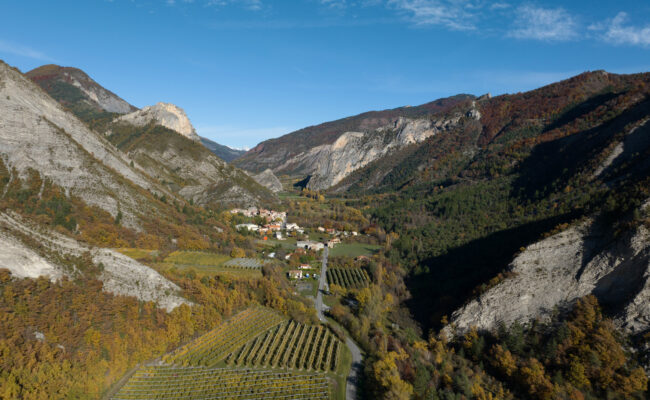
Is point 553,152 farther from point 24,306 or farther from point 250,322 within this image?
point 24,306

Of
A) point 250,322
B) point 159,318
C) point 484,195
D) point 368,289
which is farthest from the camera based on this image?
point 484,195

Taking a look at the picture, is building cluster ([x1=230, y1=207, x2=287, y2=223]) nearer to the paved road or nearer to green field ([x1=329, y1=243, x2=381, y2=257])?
green field ([x1=329, y1=243, x2=381, y2=257])

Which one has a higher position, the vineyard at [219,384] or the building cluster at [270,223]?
the building cluster at [270,223]

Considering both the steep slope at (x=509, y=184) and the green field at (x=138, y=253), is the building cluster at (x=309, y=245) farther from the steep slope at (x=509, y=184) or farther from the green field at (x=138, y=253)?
the green field at (x=138, y=253)

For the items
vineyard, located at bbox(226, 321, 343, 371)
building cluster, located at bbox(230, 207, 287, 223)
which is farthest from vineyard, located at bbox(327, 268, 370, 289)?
building cluster, located at bbox(230, 207, 287, 223)

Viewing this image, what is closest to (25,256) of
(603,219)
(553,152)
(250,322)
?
(250,322)

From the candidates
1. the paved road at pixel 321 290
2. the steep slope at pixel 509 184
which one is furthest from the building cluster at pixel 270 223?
the steep slope at pixel 509 184

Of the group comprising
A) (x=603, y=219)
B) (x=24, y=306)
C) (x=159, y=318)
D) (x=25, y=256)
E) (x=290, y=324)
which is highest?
(x=603, y=219)
